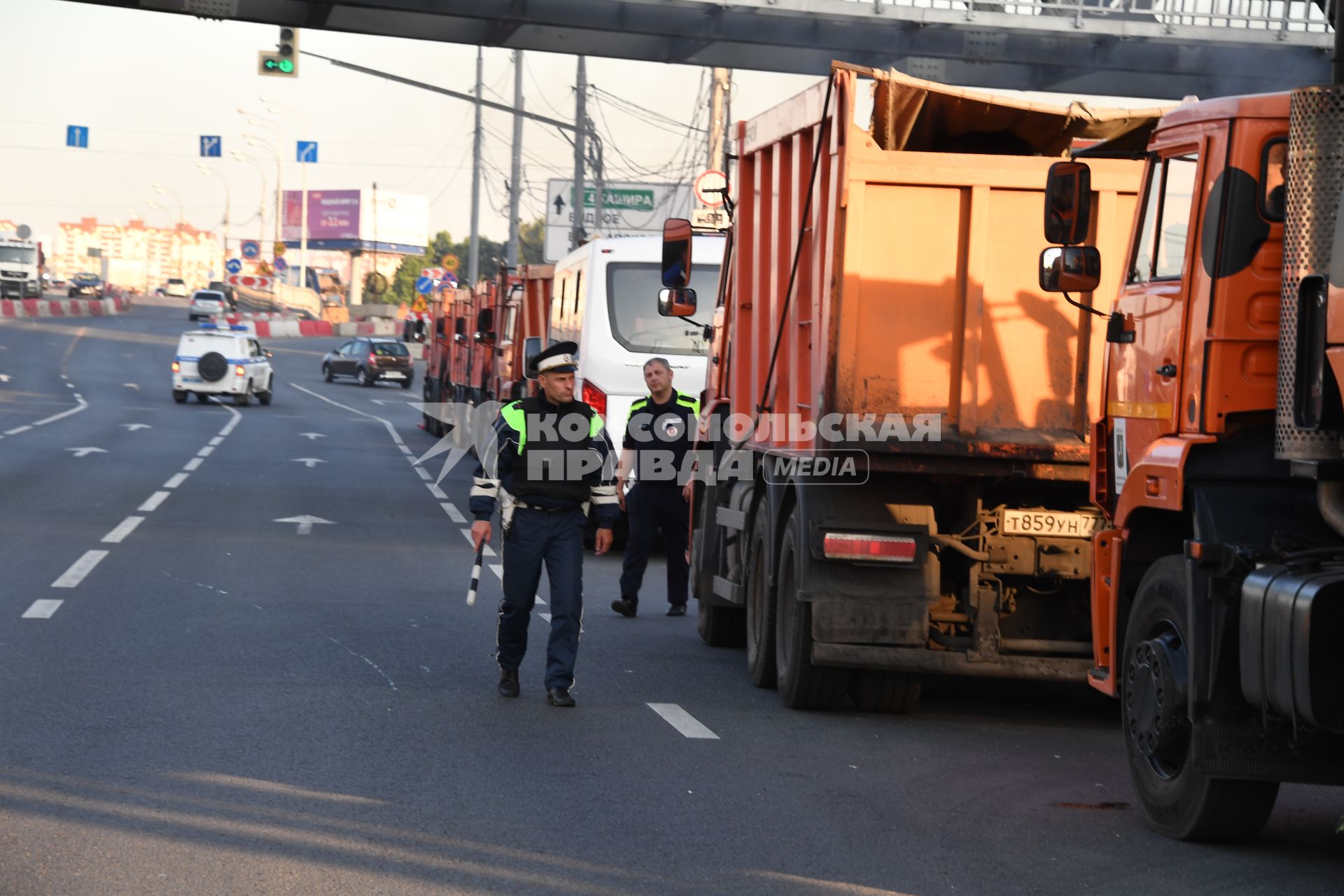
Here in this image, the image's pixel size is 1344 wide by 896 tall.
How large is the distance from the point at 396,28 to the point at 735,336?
34.7ft

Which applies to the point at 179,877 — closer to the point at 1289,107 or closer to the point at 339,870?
the point at 339,870

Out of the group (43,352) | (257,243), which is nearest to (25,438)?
(43,352)

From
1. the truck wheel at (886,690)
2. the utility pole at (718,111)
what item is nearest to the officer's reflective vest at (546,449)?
the truck wheel at (886,690)

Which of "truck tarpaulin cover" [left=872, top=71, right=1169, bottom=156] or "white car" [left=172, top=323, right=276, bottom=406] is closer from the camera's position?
"truck tarpaulin cover" [left=872, top=71, right=1169, bottom=156]

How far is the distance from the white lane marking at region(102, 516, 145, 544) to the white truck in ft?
234

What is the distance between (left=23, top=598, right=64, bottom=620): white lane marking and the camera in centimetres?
1109

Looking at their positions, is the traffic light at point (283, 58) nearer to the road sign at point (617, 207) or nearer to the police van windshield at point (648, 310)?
the police van windshield at point (648, 310)

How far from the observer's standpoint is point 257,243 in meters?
124

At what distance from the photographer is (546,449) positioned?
8.87m

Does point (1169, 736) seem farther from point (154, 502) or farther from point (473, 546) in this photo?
point (154, 502)

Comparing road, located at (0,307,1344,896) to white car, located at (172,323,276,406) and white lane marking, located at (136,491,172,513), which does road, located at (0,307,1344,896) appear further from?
white car, located at (172,323,276,406)

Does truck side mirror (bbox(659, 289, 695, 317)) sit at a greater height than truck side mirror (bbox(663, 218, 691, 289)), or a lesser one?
lesser

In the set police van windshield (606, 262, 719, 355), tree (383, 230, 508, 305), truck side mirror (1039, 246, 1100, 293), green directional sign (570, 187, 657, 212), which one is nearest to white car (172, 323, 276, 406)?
green directional sign (570, 187, 657, 212)

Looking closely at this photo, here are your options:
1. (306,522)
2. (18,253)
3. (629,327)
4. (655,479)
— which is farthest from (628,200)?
(655,479)
